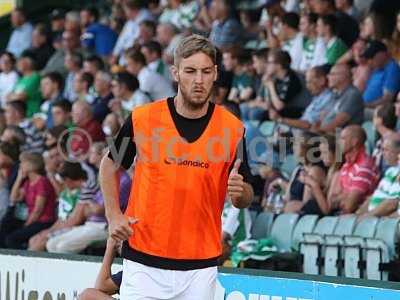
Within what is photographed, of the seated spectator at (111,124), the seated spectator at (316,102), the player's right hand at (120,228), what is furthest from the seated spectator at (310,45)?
the player's right hand at (120,228)

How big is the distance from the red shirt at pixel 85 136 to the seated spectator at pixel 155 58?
1.26 m

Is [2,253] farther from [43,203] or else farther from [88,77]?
[88,77]

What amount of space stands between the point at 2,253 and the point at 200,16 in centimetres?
668

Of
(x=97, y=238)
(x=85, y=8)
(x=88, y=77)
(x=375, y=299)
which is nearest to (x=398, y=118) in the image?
(x=97, y=238)

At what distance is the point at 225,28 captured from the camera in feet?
50.8

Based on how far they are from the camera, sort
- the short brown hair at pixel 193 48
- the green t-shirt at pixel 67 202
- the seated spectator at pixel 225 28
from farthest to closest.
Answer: the seated spectator at pixel 225 28, the green t-shirt at pixel 67 202, the short brown hair at pixel 193 48

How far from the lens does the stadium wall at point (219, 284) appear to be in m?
7.65

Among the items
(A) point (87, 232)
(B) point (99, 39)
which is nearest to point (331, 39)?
(A) point (87, 232)

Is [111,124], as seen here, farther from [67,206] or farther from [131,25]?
[131,25]

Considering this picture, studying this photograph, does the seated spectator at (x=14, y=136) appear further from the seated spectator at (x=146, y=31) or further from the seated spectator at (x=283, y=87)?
the seated spectator at (x=283, y=87)

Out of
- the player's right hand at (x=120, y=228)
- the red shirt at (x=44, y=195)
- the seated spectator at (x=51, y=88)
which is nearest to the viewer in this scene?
the player's right hand at (x=120, y=228)

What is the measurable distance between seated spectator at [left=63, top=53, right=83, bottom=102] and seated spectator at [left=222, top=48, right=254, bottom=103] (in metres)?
3.03

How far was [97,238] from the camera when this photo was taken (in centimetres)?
1195

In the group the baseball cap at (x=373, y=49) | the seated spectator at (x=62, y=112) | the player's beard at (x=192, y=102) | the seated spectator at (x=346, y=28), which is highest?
the seated spectator at (x=346, y=28)
